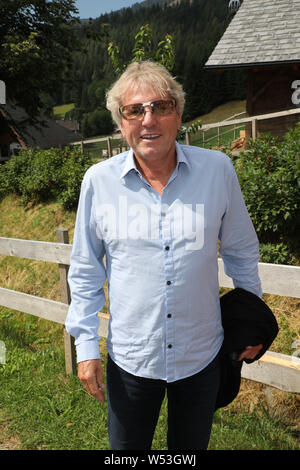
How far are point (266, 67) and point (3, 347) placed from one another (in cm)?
1118

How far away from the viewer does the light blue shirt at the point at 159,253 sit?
5.44 feet

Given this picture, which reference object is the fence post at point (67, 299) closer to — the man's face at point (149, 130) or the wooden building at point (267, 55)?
the man's face at point (149, 130)

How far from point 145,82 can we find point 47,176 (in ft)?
30.0

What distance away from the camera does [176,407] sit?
1.78 metres

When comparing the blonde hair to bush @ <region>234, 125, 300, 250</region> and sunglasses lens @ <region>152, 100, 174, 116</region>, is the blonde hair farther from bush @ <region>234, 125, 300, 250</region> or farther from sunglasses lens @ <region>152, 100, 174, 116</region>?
Result: bush @ <region>234, 125, 300, 250</region>

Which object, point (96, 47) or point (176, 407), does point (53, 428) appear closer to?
point (176, 407)

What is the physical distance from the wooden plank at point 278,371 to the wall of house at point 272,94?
33.9 feet

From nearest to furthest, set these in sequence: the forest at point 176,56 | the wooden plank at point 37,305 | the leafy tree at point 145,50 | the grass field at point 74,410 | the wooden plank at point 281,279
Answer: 1. the wooden plank at point 281,279
2. the grass field at point 74,410
3. the wooden plank at point 37,305
4. the leafy tree at point 145,50
5. the forest at point 176,56

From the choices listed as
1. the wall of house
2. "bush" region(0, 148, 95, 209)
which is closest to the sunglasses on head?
"bush" region(0, 148, 95, 209)

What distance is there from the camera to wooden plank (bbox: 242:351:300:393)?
261 centimetres

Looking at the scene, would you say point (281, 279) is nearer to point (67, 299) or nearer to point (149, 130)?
point (149, 130)

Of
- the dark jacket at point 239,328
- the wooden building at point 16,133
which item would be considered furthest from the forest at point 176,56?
the dark jacket at point 239,328

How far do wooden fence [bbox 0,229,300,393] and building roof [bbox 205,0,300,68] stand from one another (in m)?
10.0

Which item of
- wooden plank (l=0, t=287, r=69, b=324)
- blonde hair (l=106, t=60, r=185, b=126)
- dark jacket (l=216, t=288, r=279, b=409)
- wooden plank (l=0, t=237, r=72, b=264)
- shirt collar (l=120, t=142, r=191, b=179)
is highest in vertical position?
blonde hair (l=106, t=60, r=185, b=126)
